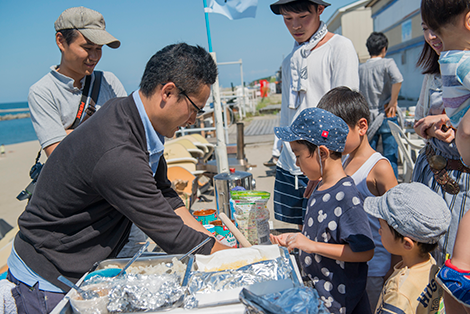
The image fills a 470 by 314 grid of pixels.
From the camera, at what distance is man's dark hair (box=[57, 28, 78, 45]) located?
7.38 ft

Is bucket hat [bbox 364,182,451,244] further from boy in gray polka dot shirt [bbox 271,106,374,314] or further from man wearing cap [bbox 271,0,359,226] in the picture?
man wearing cap [bbox 271,0,359,226]

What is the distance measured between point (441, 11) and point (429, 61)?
75 cm

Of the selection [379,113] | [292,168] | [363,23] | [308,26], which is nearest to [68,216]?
[292,168]

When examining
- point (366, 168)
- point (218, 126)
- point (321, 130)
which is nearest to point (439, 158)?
point (366, 168)

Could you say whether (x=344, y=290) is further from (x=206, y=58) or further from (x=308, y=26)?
(x=308, y=26)

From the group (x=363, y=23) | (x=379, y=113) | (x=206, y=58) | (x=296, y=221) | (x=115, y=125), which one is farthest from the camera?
(x=363, y=23)

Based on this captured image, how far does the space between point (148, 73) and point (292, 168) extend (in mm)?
1413

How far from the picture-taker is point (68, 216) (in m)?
1.48

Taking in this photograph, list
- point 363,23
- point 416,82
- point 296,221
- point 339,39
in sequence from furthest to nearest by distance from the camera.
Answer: point 363,23
point 416,82
point 296,221
point 339,39

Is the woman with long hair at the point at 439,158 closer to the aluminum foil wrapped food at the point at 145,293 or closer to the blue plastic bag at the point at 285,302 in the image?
the blue plastic bag at the point at 285,302

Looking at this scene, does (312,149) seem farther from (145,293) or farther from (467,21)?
(145,293)

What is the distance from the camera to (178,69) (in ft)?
4.90

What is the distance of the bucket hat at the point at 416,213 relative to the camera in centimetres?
131

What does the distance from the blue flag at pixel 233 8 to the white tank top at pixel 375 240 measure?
1.98 meters
